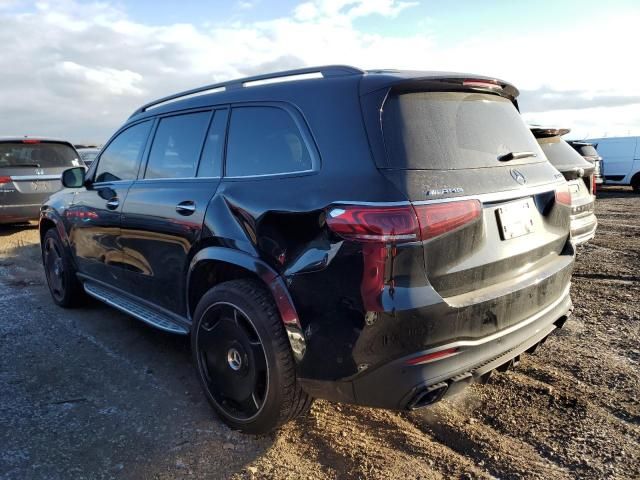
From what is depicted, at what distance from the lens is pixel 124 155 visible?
4.20m

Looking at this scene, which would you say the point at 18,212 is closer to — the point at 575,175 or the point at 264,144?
the point at 264,144

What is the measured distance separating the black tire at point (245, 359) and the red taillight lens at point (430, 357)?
2.03 feet

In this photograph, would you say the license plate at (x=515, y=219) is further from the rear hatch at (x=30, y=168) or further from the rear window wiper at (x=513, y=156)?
the rear hatch at (x=30, y=168)

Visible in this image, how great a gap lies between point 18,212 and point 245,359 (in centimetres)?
754

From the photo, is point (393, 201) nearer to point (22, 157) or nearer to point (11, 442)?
point (11, 442)

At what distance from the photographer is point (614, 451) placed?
2.59 metres

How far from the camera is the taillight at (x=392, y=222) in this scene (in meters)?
2.12

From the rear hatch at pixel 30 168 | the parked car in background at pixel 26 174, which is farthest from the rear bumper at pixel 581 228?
the parked car in background at pixel 26 174

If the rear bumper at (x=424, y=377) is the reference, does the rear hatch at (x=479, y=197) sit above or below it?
above

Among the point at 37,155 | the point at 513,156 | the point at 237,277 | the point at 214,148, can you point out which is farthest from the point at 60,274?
the point at 37,155

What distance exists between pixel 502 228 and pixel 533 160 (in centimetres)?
68

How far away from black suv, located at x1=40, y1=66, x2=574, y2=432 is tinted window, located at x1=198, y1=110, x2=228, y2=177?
0.01 metres

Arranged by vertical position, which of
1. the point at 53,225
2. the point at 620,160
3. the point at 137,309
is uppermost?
the point at 53,225

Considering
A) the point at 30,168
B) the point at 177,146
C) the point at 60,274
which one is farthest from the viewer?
the point at 30,168
